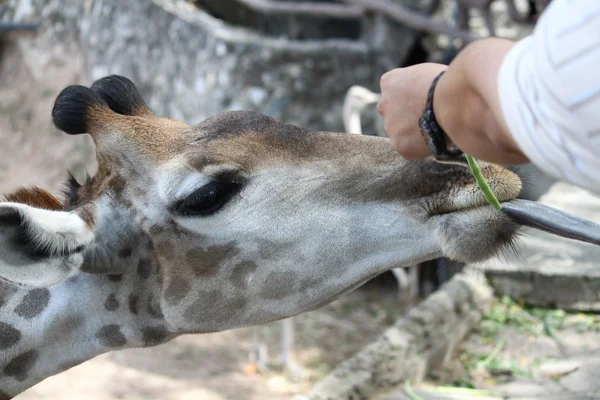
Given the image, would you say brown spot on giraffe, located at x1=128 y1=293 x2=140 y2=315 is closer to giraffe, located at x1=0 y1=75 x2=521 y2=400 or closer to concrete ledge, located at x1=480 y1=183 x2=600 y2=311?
giraffe, located at x1=0 y1=75 x2=521 y2=400

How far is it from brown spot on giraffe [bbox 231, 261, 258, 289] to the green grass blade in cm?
67

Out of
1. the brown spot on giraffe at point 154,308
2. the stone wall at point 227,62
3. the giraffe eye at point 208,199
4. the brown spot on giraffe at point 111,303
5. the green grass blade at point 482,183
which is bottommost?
the brown spot on giraffe at point 154,308

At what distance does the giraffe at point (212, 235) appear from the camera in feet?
6.68

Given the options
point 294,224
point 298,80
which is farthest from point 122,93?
point 298,80

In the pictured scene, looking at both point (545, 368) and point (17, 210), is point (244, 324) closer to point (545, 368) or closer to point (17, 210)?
point (17, 210)

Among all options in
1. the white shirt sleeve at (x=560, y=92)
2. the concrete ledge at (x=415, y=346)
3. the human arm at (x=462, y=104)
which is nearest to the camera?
the white shirt sleeve at (x=560, y=92)

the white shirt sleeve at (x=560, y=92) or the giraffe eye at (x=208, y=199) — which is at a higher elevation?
the giraffe eye at (x=208, y=199)

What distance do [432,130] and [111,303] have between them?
1133 millimetres

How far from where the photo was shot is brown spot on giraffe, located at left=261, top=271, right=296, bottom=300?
83.7 inches

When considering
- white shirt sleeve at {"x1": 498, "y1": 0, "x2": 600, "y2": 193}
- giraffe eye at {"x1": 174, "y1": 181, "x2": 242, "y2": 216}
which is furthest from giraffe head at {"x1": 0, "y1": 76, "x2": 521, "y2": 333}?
white shirt sleeve at {"x1": 498, "y1": 0, "x2": 600, "y2": 193}

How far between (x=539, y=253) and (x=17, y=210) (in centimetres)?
445

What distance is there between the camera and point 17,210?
6.17 ft


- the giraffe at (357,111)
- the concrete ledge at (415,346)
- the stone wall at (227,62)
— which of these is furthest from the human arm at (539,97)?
the stone wall at (227,62)

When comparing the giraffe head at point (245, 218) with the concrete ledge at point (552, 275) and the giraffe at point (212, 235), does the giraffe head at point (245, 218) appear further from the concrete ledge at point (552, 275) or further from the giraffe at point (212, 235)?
the concrete ledge at point (552, 275)
